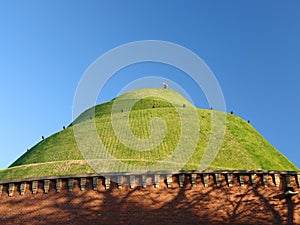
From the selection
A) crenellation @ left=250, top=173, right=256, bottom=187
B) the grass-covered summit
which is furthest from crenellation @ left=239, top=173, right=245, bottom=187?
the grass-covered summit

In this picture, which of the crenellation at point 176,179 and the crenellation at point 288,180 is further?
the crenellation at point 288,180

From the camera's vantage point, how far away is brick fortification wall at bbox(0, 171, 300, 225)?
17078 mm

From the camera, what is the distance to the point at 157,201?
17.3m

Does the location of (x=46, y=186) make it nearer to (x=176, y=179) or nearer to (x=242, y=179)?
(x=176, y=179)

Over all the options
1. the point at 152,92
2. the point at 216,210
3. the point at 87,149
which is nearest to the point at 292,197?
the point at 216,210

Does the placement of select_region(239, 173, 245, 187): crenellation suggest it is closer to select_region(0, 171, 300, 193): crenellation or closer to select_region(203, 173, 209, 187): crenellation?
select_region(0, 171, 300, 193): crenellation

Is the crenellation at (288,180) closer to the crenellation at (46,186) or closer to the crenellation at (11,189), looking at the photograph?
the crenellation at (46,186)

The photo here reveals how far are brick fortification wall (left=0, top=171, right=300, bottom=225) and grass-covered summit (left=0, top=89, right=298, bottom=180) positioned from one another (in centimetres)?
1520

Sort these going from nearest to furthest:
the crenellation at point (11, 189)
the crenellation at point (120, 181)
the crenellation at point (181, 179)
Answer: the crenellation at point (120, 181) → the crenellation at point (181, 179) → the crenellation at point (11, 189)

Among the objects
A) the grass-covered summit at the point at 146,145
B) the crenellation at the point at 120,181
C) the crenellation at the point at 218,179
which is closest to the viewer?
the crenellation at the point at 120,181

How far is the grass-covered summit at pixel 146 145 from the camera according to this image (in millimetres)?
36375

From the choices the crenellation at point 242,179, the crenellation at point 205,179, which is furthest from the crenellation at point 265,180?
the crenellation at point 205,179

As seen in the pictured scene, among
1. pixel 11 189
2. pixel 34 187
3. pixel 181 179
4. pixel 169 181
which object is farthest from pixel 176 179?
pixel 11 189

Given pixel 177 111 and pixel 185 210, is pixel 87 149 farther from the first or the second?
pixel 185 210
